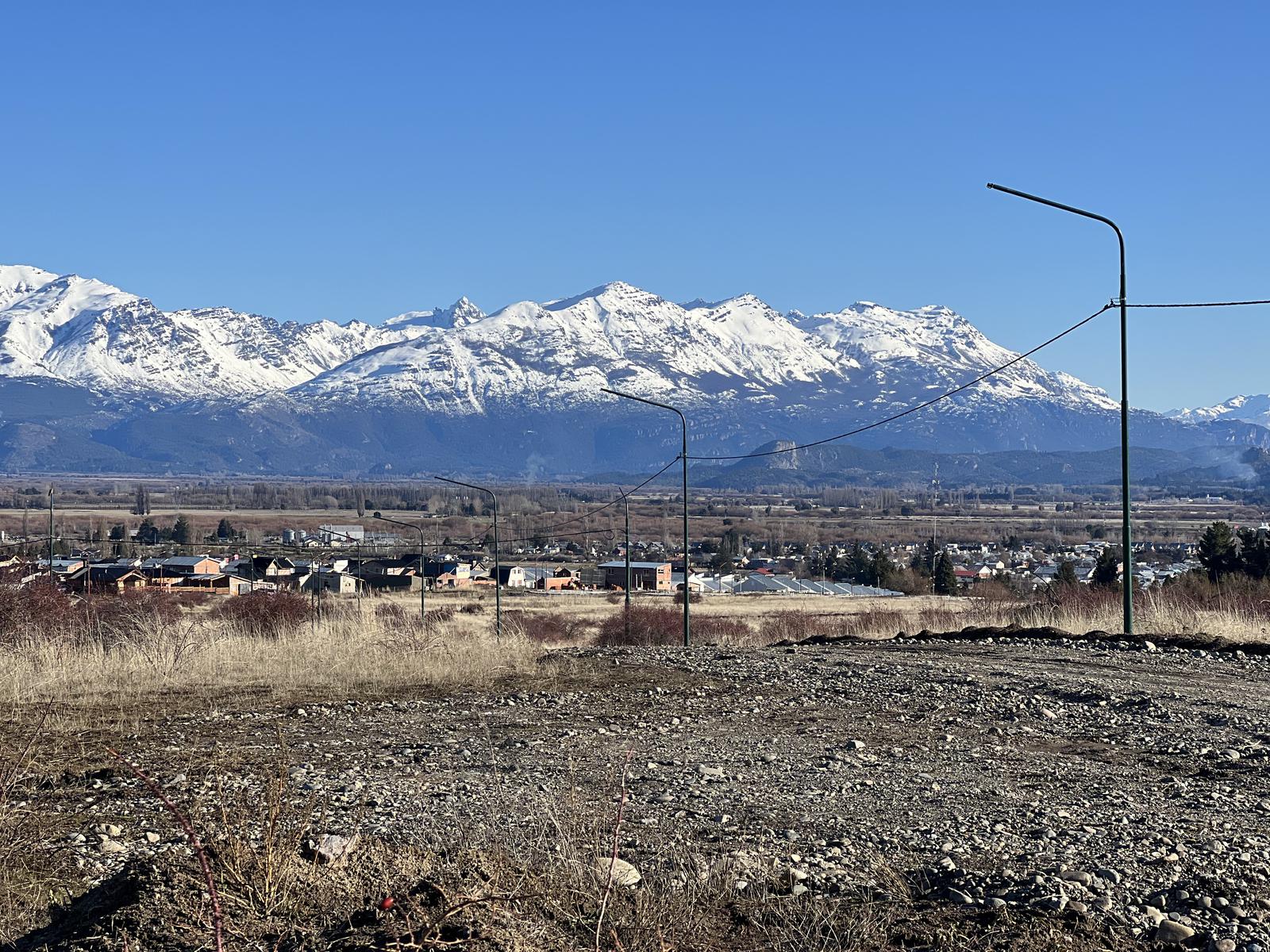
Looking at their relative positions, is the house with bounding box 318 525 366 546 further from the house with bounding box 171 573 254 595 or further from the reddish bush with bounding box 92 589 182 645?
the reddish bush with bounding box 92 589 182 645

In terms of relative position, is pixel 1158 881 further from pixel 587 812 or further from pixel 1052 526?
pixel 1052 526

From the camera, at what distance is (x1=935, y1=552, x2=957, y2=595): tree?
68.5 meters

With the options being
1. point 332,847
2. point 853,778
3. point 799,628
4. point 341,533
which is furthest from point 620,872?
point 341,533

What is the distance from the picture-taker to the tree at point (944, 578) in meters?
68.5

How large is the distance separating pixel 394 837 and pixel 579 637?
32174 millimetres

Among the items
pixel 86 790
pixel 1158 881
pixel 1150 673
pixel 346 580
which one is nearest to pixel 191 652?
pixel 86 790

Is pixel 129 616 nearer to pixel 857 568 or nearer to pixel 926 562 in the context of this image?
pixel 857 568

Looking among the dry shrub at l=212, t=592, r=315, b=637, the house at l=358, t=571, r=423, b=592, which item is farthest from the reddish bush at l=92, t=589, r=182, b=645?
the house at l=358, t=571, r=423, b=592

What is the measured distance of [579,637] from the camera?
38969 millimetres

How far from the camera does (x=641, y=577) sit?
9200 cm

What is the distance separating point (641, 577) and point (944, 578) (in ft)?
91.2

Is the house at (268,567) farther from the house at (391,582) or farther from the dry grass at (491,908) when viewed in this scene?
the dry grass at (491,908)

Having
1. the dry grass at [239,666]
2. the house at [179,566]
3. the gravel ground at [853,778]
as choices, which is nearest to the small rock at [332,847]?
the gravel ground at [853,778]

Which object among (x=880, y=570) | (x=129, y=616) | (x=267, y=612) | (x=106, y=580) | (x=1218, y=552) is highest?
(x=129, y=616)
